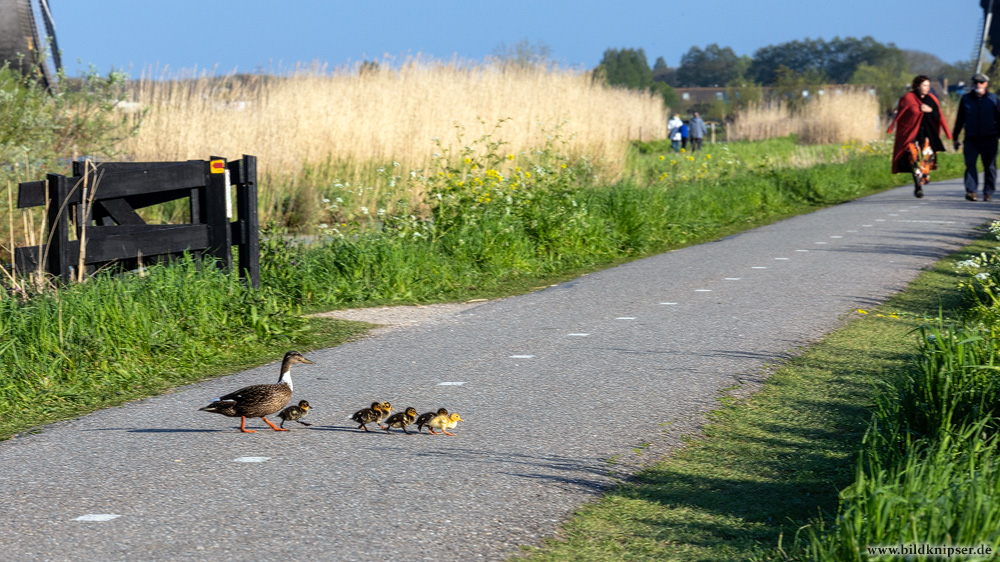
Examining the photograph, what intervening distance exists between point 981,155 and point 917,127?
3.57ft

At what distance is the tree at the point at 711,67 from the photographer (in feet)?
538

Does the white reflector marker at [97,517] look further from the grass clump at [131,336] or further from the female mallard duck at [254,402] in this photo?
the grass clump at [131,336]

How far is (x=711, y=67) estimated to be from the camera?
16712 cm

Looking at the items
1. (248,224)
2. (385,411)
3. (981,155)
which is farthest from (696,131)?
(385,411)

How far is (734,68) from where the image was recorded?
165 m

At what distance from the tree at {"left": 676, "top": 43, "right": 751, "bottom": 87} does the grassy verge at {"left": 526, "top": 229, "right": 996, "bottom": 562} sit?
528ft

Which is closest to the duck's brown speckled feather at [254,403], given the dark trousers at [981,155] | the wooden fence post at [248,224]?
the wooden fence post at [248,224]

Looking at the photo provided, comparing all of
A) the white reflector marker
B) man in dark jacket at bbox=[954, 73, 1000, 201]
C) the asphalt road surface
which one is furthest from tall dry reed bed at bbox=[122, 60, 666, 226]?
the white reflector marker

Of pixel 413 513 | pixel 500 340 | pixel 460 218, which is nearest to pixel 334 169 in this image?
pixel 460 218

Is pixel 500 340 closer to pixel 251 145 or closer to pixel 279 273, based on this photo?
pixel 279 273

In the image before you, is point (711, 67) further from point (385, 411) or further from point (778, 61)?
point (385, 411)

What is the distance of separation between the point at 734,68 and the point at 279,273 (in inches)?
6467

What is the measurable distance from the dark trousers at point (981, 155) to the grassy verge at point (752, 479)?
1124cm

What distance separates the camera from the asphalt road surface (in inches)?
142
